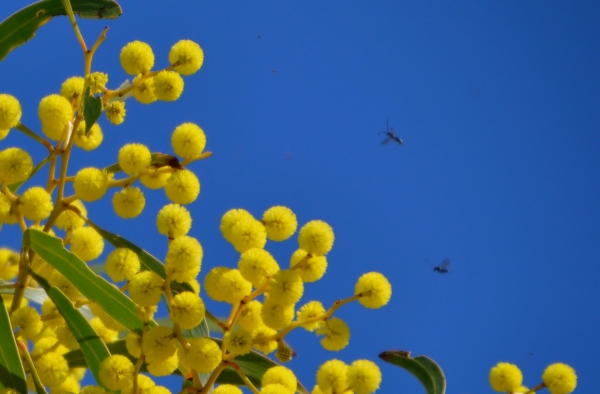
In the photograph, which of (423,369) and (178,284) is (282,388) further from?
(423,369)

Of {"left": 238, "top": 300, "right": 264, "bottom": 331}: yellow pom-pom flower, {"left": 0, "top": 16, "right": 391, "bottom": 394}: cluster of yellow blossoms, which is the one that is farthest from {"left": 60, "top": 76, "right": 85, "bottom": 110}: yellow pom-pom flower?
{"left": 238, "top": 300, "right": 264, "bottom": 331}: yellow pom-pom flower

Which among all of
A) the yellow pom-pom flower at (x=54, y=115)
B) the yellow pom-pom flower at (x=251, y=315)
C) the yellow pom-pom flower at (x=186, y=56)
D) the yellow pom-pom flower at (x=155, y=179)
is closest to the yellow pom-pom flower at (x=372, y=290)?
the yellow pom-pom flower at (x=251, y=315)

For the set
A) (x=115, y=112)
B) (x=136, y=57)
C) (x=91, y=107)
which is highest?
(x=136, y=57)

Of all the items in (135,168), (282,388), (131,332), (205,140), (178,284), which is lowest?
(282,388)

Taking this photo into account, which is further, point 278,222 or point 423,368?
point 423,368

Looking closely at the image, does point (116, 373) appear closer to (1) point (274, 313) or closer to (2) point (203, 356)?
(2) point (203, 356)

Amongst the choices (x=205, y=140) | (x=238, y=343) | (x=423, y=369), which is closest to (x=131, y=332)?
(x=238, y=343)

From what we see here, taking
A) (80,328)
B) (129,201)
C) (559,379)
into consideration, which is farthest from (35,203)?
(559,379)
